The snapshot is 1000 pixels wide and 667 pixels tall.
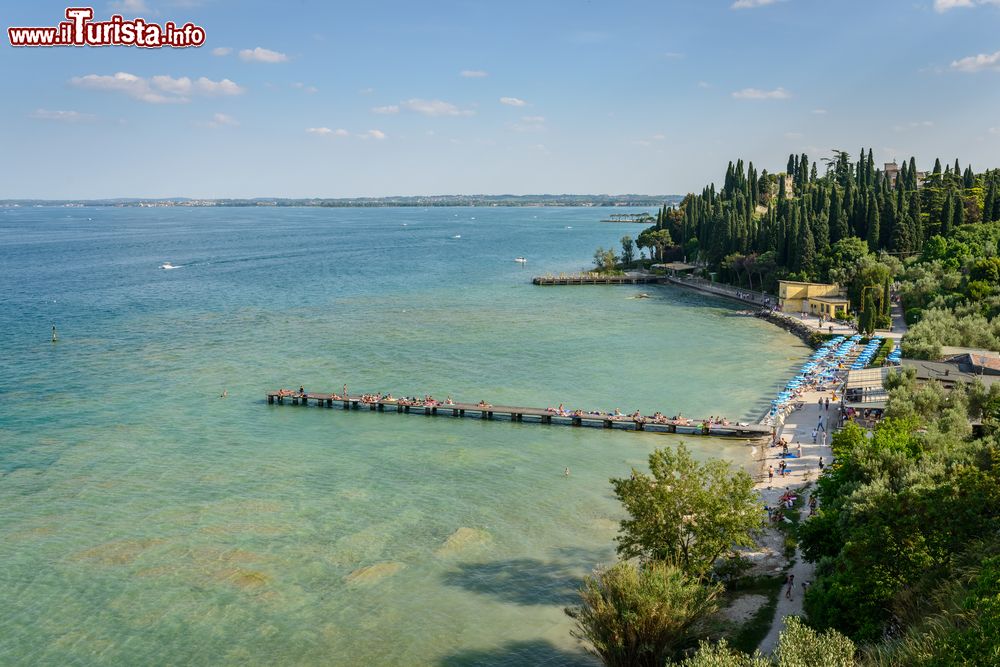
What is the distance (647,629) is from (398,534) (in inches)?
557

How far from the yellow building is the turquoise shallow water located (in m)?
5.45

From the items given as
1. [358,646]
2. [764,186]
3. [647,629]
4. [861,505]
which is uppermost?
[764,186]

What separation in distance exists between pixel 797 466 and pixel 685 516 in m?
16.3

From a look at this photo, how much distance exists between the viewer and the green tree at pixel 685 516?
2422 cm

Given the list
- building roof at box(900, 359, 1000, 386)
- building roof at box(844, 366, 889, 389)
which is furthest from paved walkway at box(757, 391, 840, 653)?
building roof at box(900, 359, 1000, 386)

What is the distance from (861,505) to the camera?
23453mm

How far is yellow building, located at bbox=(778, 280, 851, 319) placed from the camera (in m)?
78.9

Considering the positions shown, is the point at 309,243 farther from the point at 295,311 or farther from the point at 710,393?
the point at 710,393

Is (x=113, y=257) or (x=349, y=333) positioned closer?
(x=349, y=333)

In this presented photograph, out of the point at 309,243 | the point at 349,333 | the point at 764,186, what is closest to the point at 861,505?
the point at 349,333

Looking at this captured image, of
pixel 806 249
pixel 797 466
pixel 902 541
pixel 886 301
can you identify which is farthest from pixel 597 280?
pixel 902 541

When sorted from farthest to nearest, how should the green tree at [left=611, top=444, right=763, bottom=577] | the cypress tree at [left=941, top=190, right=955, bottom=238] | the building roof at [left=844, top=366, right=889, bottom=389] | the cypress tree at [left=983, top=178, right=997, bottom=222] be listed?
the cypress tree at [left=983, top=178, right=997, bottom=222] → the cypress tree at [left=941, top=190, right=955, bottom=238] → the building roof at [left=844, top=366, right=889, bottom=389] → the green tree at [left=611, top=444, right=763, bottom=577]

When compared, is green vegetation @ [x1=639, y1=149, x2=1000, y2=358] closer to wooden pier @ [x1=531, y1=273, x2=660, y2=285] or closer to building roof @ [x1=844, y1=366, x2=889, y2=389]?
building roof @ [x1=844, y1=366, x2=889, y2=389]

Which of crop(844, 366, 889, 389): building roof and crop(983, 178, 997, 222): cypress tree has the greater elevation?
crop(983, 178, 997, 222): cypress tree
